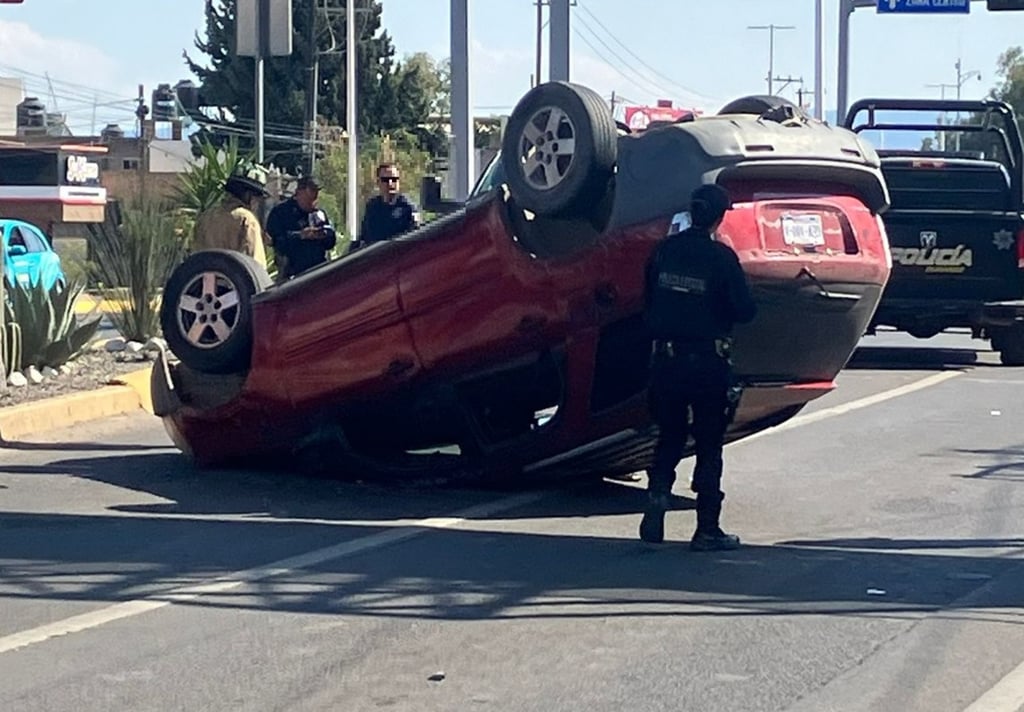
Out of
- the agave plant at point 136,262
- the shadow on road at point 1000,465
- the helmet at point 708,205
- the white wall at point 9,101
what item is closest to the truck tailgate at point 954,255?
the shadow on road at point 1000,465

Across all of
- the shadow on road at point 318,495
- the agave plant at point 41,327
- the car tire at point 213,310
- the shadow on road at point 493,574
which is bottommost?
the shadow on road at point 318,495

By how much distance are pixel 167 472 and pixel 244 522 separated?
1.87 m

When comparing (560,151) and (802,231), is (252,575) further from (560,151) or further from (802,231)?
(802,231)

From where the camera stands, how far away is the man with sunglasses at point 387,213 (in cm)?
1346

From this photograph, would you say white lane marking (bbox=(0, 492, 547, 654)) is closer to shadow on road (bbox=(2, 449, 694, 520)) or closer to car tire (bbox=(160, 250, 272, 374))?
shadow on road (bbox=(2, 449, 694, 520))

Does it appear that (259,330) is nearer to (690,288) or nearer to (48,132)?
(690,288)

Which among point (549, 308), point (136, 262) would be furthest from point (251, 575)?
point (136, 262)

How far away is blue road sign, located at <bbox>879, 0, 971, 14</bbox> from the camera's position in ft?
112

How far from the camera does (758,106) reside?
1036 centimetres

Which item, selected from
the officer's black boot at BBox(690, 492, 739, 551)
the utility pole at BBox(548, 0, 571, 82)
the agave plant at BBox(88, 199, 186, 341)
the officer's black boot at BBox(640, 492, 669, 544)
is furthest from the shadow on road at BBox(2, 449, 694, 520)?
the utility pole at BBox(548, 0, 571, 82)

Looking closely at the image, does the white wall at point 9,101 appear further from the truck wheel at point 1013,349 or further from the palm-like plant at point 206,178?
the truck wheel at point 1013,349

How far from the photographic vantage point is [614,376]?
9.62m

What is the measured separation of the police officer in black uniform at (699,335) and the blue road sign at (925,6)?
2694 cm

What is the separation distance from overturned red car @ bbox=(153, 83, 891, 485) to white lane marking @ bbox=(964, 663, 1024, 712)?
305cm
